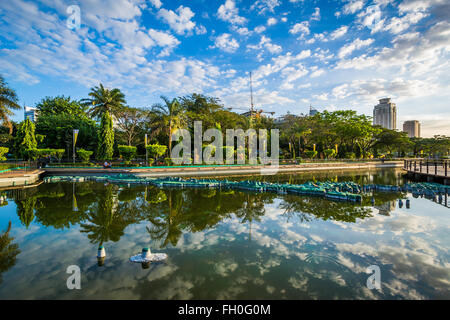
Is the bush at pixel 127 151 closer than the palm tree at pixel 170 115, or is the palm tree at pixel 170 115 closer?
the bush at pixel 127 151

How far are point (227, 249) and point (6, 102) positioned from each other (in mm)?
27828

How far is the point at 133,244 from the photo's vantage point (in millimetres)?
6934

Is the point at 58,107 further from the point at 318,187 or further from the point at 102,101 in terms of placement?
the point at 318,187

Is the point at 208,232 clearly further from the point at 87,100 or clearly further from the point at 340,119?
the point at 340,119

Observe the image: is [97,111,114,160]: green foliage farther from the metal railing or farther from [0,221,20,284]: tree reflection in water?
the metal railing

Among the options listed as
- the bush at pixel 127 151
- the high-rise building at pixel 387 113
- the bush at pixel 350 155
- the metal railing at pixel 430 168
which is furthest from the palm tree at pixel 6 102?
the high-rise building at pixel 387 113

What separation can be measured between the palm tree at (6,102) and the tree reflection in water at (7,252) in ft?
68.5

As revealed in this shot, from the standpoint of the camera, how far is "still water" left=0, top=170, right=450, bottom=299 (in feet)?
15.4

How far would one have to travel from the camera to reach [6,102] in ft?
74.3

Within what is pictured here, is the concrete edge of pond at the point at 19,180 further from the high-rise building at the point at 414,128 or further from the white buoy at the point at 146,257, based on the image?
the high-rise building at the point at 414,128

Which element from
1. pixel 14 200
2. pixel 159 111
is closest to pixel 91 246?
pixel 14 200

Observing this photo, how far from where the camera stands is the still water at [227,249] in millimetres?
4695

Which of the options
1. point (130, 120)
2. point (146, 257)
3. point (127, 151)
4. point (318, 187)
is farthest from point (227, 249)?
point (130, 120)

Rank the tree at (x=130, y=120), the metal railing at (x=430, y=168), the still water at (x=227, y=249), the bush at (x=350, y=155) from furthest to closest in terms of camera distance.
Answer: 1. the bush at (x=350, y=155)
2. the tree at (x=130, y=120)
3. the metal railing at (x=430, y=168)
4. the still water at (x=227, y=249)
